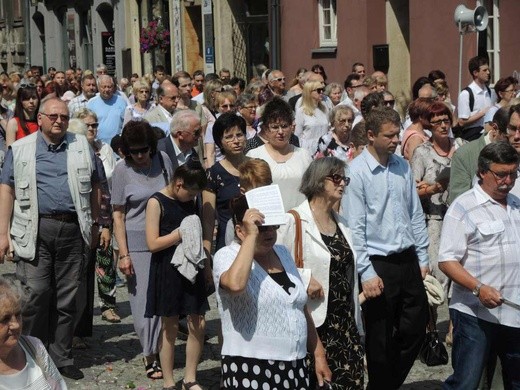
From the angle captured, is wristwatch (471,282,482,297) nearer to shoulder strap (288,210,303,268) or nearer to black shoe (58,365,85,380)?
shoulder strap (288,210,303,268)

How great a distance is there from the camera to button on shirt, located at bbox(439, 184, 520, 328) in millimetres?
7156

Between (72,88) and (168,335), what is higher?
(72,88)

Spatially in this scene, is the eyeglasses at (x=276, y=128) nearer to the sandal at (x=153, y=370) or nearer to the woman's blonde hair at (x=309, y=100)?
the sandal at (x=153, y=370)

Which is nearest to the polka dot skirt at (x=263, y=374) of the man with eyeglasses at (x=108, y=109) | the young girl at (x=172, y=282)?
the young girl at (x=172, y=282)

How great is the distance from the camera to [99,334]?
11.0 metres

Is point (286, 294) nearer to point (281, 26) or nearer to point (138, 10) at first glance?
point (281, 26)

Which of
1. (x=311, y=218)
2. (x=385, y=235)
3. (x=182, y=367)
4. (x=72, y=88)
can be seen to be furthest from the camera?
(x=72, y=88)

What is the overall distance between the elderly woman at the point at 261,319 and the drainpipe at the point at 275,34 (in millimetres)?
22583

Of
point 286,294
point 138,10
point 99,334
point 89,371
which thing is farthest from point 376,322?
point 138,10

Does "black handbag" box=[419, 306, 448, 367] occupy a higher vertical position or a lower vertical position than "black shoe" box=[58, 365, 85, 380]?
higher

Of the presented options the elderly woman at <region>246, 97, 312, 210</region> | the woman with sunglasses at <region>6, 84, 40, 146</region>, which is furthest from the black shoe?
the woman with sunglasses at <region>6, 84, 40, 146</region>

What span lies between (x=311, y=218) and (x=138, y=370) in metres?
2.86

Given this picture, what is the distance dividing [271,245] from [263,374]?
2.02ft

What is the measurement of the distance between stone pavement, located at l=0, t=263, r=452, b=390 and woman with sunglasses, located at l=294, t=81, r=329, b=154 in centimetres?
365
